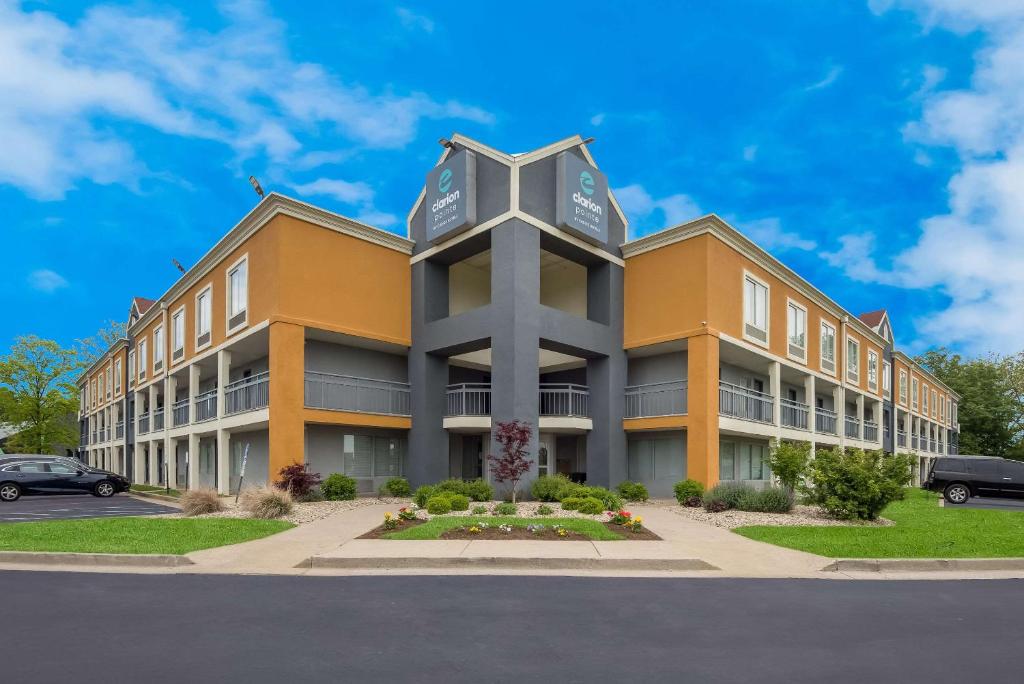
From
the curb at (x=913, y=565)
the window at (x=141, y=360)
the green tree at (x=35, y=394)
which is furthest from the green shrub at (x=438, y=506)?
the green tree at (x=35, y=394)

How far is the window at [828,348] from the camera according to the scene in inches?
1417

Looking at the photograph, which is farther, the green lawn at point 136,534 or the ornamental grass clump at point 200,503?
the ornamental grass clump at point 200,503

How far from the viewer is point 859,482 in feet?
56.1

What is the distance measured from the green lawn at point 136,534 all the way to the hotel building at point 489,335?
20.1 ft

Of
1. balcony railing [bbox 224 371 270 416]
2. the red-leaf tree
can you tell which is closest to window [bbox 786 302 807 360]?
the red-leaf tree

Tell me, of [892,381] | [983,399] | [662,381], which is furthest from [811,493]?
[983,399]

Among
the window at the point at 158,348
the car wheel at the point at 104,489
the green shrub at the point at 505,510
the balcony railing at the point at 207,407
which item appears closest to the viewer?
the green shrub at the point at 505,510

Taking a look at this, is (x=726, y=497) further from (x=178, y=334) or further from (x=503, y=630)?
(x=178, y=334)

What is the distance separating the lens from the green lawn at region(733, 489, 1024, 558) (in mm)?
12336

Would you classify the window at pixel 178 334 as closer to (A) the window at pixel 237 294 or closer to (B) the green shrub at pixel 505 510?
(A) the window at pixel 237 294

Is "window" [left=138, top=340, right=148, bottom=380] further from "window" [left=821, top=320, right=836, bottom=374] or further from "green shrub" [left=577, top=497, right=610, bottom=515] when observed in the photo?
"window" [left=821, top=320, right=836, bottom=374]

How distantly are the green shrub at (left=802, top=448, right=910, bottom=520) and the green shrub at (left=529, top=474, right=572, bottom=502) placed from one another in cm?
739

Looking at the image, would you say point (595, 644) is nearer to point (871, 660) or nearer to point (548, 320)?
point (871, 660)

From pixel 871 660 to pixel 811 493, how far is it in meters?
13.1
